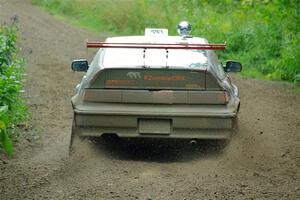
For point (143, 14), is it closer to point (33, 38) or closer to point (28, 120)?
point (33, 38)

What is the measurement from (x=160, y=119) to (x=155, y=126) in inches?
3.8

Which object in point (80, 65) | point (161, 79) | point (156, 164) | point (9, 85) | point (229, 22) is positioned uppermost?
point (161, 79)

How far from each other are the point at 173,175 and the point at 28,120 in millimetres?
3753

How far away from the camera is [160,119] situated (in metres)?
7.37

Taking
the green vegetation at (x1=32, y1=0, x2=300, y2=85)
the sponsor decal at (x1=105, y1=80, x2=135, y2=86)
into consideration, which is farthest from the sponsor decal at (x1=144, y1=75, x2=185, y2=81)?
the green vegetation at (x1=32, y1=0, x2=300, y2=85)

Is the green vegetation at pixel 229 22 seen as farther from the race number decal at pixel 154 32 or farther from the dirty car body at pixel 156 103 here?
the dirty car body at pixel 156 103

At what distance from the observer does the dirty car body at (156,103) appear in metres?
7.36

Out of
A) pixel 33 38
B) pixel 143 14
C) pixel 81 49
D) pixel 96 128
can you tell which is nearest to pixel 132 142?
pixel 96 128

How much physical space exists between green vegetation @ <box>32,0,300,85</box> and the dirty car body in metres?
7.45

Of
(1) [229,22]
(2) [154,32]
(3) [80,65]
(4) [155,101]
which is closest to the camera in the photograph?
(4) [155,101]

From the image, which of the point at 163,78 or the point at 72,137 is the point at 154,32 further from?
the point at 72,137

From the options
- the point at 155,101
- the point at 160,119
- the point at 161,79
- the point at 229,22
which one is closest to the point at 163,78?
the point at 161,79

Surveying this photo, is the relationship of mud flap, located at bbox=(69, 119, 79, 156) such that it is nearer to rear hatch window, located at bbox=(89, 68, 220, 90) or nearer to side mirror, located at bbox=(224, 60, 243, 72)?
rear hatch window, located at bbox=(89, 68, 220, 90)

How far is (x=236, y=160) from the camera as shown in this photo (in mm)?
7734
